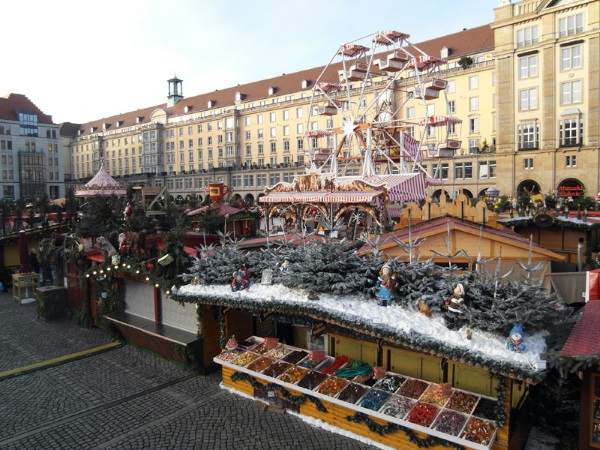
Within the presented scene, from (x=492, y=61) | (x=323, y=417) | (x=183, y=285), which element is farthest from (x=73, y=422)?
(x=492, y=61)

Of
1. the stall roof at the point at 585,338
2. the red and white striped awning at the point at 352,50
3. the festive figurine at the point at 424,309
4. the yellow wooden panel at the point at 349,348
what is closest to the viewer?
the stall roof at the point at 585,338

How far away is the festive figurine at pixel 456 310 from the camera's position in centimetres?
755

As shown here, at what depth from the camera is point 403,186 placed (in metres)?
23.7

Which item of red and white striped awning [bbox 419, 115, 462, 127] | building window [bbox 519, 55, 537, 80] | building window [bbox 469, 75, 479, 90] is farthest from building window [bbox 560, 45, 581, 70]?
red and white striped awning [bbox 419, 115, 462, 127]

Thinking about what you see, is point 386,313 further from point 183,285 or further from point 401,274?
point 183,285

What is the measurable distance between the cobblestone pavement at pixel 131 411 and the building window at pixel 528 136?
149ft

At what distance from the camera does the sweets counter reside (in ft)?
25.2

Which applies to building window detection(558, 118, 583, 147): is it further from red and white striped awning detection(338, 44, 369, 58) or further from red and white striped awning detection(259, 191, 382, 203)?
red and white striped awning detection(259, 191, 382, 203)

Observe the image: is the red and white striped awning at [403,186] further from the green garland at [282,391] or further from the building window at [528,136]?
the building window at [528,136]

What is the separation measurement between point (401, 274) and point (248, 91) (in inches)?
3074

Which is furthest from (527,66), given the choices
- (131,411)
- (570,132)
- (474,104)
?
(131,411)

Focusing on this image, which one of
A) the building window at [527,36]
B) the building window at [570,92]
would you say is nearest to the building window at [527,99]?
the building window at [570,92]

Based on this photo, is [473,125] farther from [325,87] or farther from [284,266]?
[284,266]

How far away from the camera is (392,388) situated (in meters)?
9.04
